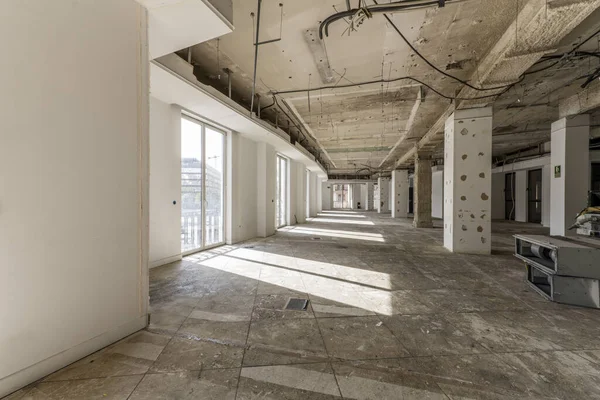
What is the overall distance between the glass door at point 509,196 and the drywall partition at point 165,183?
52.8ft

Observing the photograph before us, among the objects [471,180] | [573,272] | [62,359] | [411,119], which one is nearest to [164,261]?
[62,359]

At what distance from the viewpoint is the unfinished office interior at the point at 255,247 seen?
1.49 metres

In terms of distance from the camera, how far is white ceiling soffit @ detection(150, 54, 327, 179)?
3234mm

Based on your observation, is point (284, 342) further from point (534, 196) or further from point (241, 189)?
point (534, 196)

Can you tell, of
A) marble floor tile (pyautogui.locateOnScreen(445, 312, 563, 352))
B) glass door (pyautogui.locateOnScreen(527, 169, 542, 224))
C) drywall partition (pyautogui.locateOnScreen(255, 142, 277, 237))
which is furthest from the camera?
glass door (pyautogui.locateOnScreen(527, 169, 542, 224))

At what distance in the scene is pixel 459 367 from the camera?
165cm

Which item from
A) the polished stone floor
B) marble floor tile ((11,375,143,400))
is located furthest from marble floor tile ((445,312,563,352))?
marble floor tile ((11,375,143,400))

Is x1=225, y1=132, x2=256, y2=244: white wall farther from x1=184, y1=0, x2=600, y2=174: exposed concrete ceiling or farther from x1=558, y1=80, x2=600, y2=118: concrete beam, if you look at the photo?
x1=558, y1=80, x2=600, y2=118: concrete beam

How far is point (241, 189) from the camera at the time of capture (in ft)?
21.8

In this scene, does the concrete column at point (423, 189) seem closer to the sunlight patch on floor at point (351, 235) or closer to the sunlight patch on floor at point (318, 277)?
the sunlight patch on floor at point (351, 235)

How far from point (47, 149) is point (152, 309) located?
5.93 ft

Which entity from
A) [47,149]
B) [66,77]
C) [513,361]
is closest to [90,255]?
[47,149]

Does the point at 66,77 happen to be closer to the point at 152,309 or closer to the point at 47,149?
the point at 47,149

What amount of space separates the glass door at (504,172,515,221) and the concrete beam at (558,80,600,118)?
8531 mm
